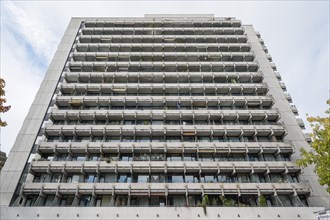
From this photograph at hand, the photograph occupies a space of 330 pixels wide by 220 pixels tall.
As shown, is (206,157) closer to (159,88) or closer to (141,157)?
(141,157)

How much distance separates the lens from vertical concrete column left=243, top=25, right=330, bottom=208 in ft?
78.4

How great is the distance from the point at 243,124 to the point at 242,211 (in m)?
12.4

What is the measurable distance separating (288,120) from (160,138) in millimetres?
17621

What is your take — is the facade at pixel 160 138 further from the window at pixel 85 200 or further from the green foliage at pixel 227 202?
the green foliage at pixel 227 202

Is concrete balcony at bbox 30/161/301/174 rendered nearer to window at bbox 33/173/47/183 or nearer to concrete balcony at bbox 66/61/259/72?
window at bbox 33/173/47/183

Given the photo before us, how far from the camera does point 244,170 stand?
2511 cm

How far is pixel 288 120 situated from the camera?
1196 inches

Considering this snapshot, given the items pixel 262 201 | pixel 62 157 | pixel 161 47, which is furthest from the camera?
pixel 161 47

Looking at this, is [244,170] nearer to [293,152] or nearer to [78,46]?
[293,152]

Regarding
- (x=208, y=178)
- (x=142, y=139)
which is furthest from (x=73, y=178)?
(x=208, y=178)

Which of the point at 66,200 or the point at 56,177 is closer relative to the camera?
the point at 66,200

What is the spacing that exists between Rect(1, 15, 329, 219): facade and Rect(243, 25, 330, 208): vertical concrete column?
14cm

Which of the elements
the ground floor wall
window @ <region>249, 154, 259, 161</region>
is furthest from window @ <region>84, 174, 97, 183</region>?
window @ <region>249, 154, 259, 161</region>

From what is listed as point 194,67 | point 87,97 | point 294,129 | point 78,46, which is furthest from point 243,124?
point 78,46
